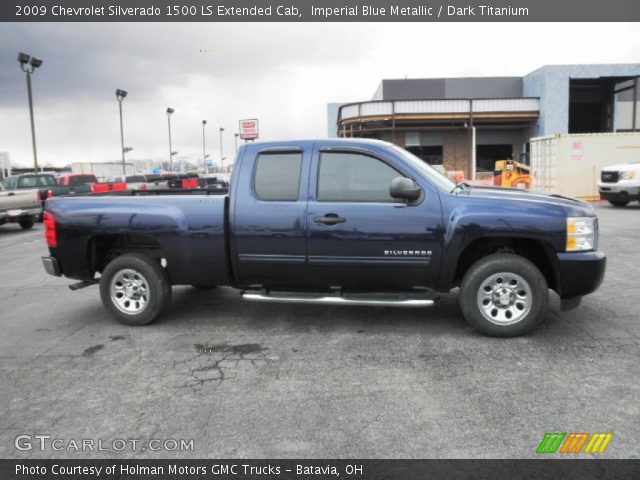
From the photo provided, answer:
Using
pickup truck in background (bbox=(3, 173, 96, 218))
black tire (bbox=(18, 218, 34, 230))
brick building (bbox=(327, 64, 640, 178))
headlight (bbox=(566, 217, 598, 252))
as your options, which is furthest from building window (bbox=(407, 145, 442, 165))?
headlight (bbox=(566, 217, 598, 252))

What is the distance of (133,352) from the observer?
4.79 meters

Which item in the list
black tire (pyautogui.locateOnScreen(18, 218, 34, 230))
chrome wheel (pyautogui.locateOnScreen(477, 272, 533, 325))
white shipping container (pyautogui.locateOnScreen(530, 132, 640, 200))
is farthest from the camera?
white shipping container (pyautogui.locateOnScreen(530, 132, 640, 200))

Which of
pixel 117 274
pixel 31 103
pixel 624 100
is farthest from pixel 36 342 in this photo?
pixel 624 100

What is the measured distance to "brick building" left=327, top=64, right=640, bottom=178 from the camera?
108ft

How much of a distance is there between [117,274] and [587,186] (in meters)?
19.8

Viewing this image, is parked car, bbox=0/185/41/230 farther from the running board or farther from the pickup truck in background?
the running board

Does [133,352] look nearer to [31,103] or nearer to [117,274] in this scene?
[117,274]

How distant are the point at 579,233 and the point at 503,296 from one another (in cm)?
89

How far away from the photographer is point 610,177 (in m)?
16.6

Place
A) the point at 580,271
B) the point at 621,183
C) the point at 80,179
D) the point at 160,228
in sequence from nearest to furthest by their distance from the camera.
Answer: the point at 580,271, the point at 160,228, the point at 621,183, the point at 80,179

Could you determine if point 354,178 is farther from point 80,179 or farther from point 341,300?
point 80,179

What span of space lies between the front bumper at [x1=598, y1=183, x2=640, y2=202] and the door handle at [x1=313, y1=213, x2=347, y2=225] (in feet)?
47.7

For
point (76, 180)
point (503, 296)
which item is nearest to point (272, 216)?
point (503, 296)
